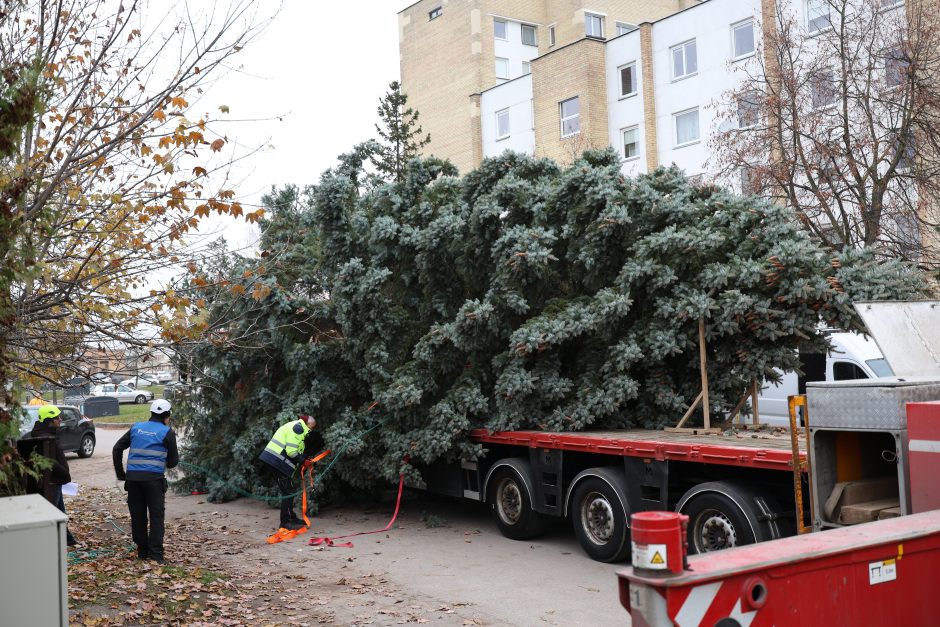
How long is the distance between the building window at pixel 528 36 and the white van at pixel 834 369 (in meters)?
→ 37.1

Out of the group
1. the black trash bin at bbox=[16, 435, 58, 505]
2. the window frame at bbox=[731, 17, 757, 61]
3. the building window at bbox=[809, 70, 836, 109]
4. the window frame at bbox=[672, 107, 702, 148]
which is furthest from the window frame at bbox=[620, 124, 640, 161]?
the black trash bin at bbox=[16, 435, 58, 505]

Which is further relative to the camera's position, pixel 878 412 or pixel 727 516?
pixel 727 516

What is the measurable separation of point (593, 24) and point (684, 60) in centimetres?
1389

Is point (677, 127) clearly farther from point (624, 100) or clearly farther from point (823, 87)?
point (823, 87)

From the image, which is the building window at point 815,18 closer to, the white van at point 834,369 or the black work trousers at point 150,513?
the white van at point 834,369

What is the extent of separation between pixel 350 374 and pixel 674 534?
35.9ft

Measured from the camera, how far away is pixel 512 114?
1647 inches

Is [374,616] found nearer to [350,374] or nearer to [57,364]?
[57,364]

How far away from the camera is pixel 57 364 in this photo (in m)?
8.80

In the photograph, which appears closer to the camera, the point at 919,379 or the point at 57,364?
the point at 919,379

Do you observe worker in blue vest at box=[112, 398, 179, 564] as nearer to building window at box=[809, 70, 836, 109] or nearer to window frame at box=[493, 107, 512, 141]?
building window at box=[809, 70, 836, 109]

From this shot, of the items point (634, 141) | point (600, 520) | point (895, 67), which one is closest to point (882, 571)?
point (600, 520)

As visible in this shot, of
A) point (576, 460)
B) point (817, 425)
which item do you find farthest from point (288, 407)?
point (817, 425)

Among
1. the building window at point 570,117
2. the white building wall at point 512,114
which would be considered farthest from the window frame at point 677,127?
the white building wall at point 512,114
